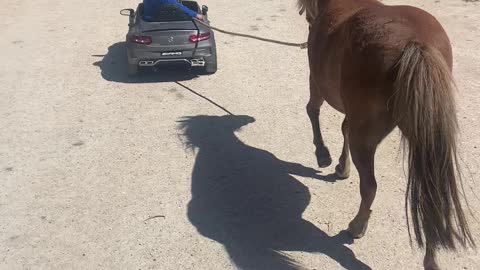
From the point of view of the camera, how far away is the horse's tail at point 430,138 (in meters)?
3.56

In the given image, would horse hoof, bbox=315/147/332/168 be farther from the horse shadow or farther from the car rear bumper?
the car rear bumper

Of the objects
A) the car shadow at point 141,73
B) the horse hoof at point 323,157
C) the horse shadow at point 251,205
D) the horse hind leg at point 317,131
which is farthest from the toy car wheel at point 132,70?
the horse hoof at point 323,157

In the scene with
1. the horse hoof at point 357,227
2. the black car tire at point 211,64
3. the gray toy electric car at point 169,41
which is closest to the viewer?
the horse hoof at point 357,227

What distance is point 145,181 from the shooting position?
19.5 ft

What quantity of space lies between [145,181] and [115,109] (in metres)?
2.16

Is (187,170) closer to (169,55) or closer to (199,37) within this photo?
(169,55)

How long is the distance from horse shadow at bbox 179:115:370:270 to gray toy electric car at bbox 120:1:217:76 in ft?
6.21

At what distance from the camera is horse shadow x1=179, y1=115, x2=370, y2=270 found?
473 cm

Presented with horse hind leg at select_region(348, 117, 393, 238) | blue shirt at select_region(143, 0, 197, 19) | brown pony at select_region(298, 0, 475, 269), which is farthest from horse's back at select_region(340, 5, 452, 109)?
blue shirt at select_region(143, 0, 197, 19)

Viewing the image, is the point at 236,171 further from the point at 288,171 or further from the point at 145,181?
the point at 145,181

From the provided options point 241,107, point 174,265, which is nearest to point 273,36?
point 241,107

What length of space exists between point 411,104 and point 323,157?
2.31m

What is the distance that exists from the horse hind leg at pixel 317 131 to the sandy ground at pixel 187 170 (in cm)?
22

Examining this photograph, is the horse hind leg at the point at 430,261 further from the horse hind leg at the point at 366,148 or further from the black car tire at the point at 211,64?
the black car tire at the point at 211,64
